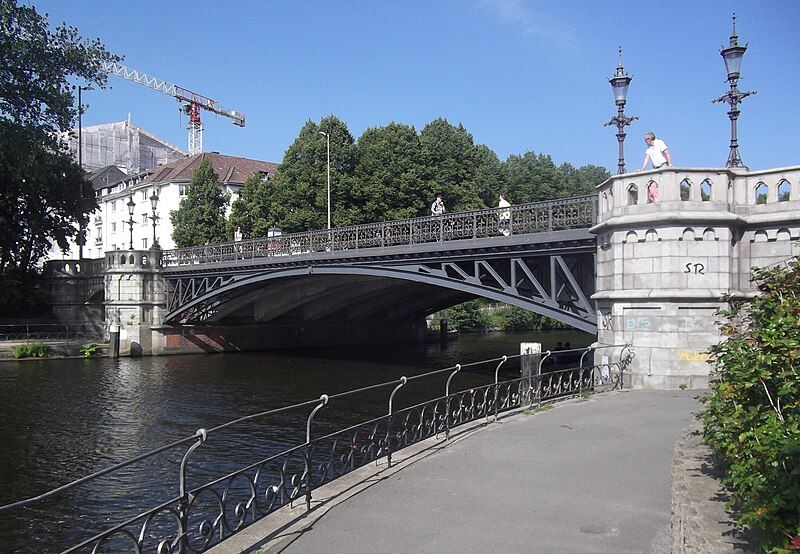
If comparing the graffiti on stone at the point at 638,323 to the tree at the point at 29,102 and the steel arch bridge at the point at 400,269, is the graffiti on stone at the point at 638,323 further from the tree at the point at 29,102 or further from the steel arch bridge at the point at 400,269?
the tree at the point at 29,102

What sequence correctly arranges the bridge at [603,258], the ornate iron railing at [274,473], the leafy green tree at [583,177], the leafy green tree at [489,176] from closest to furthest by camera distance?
the ornate iron railing at [274,473]
the bridge at [603,258]
the leafy green tree at [489,176]
the leafy green tree at [583,177]

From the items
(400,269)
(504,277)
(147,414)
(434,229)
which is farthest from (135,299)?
(504,277)

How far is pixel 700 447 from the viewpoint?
8.00m

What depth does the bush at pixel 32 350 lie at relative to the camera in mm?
30938

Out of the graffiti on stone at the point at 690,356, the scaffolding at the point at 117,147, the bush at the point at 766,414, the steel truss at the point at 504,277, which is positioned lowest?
the graffiti on stone at the point at 690,356

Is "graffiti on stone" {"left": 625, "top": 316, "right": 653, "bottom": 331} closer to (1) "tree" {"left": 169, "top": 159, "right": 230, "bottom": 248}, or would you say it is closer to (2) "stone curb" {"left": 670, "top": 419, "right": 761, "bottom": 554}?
(2) "stone curb" {"left": 670, "top": 419, "right": 761, "bottom": 554}

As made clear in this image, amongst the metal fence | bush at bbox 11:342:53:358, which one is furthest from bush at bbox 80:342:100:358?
the metal fence

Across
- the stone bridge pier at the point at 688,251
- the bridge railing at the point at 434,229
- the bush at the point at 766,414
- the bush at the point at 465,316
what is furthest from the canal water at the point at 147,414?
the bush at the point at 465,316

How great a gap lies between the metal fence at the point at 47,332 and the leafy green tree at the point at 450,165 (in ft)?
70.1

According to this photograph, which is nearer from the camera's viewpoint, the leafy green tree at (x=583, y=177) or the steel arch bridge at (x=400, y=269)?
the steel arch bridge at (x=400, y=269)

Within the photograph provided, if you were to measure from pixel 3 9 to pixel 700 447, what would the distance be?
31.8 meters

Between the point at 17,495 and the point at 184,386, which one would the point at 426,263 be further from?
the point at 17,495

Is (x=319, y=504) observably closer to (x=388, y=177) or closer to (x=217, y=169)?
(x=388, y=177)

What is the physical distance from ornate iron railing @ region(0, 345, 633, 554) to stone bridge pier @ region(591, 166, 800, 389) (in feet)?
2.80
